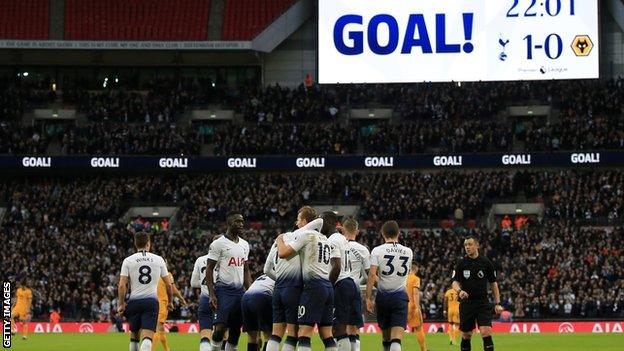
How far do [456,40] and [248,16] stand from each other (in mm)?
11310

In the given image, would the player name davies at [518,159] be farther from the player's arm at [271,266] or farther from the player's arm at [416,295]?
the player's arm at [271,266]

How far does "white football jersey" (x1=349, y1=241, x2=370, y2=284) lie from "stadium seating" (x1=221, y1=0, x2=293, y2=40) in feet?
144

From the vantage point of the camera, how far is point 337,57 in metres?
62.0

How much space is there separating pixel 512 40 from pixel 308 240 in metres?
45.5

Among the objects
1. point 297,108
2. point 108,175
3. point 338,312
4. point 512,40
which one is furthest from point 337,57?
point 338,312

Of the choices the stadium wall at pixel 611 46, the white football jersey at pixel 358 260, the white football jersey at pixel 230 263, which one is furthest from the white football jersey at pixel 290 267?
the stadium wall at pixel 611 46

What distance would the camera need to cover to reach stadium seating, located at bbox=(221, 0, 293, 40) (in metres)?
63.4

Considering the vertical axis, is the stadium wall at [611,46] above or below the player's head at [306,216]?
above

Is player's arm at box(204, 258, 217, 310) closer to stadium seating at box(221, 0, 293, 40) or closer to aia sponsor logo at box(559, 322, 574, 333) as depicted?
aia sponsor logo at box(559, 322, 574, 333)

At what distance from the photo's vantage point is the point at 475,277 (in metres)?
21.6

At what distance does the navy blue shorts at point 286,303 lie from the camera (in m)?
17.1

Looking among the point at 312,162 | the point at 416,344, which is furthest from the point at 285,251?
the point at 312,162

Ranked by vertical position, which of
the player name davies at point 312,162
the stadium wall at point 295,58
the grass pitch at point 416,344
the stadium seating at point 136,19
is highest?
the stadium seating at point 136,19

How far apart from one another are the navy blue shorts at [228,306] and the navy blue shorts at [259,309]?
817 mm
